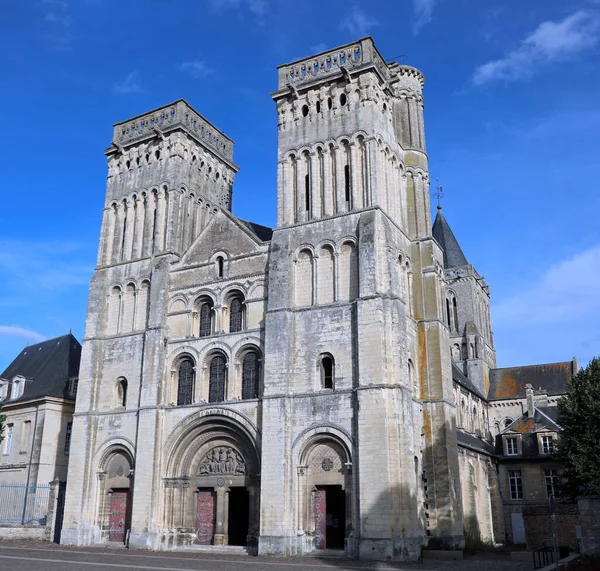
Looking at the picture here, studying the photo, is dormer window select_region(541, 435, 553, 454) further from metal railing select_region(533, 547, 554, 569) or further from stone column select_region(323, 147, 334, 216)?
stone column select_region(323, 147, 334, 216)

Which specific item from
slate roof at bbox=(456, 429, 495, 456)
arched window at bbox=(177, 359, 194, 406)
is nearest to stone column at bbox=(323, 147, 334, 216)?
arched window at bbox=(177, 359, 194, 406)

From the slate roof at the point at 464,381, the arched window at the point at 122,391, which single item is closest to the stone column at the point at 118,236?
the arched window at the point at 122,391

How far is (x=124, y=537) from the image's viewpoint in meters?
27.5

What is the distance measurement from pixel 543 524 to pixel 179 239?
64.7 feet

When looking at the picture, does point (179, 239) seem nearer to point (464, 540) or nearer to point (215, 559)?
point (215, 559)

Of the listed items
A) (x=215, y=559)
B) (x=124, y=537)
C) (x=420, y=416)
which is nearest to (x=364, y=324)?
(x=420, y=416)

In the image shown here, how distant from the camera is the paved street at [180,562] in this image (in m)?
18.3

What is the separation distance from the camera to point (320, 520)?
24.0 meters

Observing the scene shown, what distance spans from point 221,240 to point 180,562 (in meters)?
14.1

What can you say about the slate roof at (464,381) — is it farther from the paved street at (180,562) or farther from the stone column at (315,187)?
the paved street at (180,562)

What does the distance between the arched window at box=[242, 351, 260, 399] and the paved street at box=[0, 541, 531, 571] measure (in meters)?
6.11

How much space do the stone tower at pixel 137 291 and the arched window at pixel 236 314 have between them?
317 centimetres

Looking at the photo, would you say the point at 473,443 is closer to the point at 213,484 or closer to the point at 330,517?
the point at 330,517

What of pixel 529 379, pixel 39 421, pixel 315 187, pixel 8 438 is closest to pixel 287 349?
pixel 315 187
